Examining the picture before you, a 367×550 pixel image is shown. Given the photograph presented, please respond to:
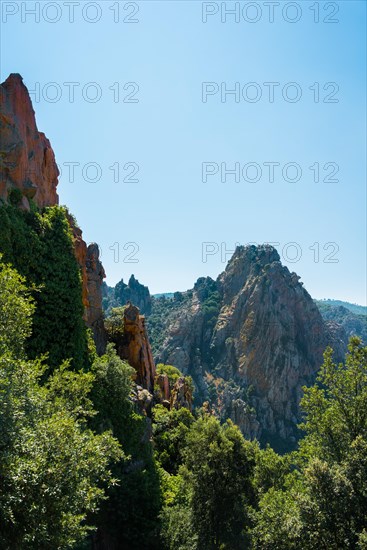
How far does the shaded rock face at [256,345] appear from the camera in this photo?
4739 inches

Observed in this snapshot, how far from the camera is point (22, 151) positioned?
26.0m

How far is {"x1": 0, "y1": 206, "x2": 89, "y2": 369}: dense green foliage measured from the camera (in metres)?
22.0

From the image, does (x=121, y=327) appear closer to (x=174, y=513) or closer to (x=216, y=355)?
(x=174, y=513)

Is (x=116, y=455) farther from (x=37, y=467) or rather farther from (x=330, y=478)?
(x=330, y=478)

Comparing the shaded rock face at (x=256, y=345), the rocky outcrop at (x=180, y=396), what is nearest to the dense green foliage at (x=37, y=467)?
the rocky outcrop at (x=180, y=396)

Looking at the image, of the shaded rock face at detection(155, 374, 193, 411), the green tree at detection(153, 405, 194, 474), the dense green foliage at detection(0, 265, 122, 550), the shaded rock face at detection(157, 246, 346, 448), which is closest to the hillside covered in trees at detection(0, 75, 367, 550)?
the dense green foliage at detection(0, 265, 122, 550)

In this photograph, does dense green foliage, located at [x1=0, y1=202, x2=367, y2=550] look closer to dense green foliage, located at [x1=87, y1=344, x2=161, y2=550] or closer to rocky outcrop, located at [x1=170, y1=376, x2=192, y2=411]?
dense green foliage, located at [x1=87, y1=344, x2=161, y2=550]

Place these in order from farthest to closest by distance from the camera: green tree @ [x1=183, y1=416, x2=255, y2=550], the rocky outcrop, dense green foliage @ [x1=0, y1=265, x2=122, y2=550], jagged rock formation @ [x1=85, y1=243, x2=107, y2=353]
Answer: the rocky outcrop → jagged rock formation @ [x1=85, y1=243, x2=107, y2=353] → green tree @ [x1=183, y1=416, x2=255, y2=550] → dense green foliage @ [x1=0, y1=265, x2=122, y2=550]

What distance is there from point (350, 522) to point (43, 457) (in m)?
10.5

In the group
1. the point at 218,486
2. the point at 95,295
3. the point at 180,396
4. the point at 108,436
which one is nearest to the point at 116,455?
the point at 108,436

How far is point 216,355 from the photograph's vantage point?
139 metres

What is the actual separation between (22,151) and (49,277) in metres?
9.25

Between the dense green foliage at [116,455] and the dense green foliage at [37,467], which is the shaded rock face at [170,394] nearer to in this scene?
the dense green foliage at [116,455]

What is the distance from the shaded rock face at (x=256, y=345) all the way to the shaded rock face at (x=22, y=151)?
98.4 meters
